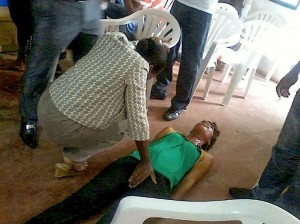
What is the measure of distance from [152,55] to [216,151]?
918mm

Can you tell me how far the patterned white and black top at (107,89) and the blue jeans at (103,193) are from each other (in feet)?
0.54

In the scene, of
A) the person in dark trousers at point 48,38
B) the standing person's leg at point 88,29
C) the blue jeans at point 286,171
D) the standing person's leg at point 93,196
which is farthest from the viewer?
the standing person's leg at point 88,29

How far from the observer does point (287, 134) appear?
1.57 m

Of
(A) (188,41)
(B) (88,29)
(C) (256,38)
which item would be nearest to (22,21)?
(B) (88,29)

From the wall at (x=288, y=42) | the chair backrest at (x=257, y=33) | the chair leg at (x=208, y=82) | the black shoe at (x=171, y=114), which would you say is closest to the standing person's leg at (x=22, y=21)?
the black shoe at (x=171, y=114)

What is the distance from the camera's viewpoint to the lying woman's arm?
173 cm

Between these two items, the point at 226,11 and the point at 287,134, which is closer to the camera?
the point at 287,134

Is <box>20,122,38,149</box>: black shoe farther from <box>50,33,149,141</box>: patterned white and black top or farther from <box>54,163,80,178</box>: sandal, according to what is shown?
<box>50,33,149,141</box>: patterned white and black top

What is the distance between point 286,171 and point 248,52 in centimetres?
157

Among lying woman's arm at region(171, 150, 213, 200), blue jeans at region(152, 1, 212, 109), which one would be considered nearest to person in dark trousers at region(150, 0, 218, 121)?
blue jeans at region(152, 1, 212, 109)

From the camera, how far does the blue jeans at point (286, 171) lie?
59.7 inches

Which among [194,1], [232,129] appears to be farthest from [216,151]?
[194,1]

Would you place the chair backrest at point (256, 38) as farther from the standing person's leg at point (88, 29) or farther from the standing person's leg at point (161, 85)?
the standing person's leg at point (88, 29)

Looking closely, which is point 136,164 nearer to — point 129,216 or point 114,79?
point 114,79
